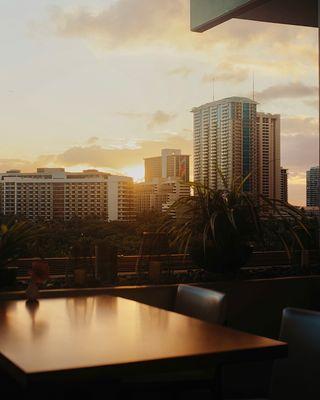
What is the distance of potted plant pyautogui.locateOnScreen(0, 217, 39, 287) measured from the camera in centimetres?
448

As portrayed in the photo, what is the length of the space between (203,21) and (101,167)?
1.68 m

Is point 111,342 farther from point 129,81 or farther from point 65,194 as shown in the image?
point 129,81

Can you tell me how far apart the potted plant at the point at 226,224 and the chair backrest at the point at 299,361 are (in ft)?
8.39

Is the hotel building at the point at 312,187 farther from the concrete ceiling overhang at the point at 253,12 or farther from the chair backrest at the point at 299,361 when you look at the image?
the chair backrest at the point at 299,361

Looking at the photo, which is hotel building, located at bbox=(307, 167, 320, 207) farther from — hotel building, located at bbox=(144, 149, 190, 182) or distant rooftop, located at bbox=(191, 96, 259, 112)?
hotel building, located at bbox=(144, 149, 190, 182)

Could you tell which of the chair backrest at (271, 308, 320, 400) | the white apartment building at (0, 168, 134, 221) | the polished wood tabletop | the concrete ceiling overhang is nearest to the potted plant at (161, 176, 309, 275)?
the white apartment building at (0, 168, 134, 221)

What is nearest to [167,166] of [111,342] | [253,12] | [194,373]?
[253,12]

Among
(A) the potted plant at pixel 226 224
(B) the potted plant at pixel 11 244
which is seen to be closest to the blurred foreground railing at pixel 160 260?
(A) the potted plant at pixel 226 224

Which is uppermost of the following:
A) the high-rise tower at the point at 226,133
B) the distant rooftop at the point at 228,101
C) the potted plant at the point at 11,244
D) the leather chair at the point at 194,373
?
the distant rooftop at the point at 228,101

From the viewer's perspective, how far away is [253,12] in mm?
6281

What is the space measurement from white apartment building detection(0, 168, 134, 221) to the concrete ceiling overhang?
164cm

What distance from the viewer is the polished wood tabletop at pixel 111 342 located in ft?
6.79

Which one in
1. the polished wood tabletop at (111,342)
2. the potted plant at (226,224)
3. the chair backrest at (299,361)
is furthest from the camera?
the potted plant at (226,224)

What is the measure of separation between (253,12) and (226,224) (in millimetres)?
2154
